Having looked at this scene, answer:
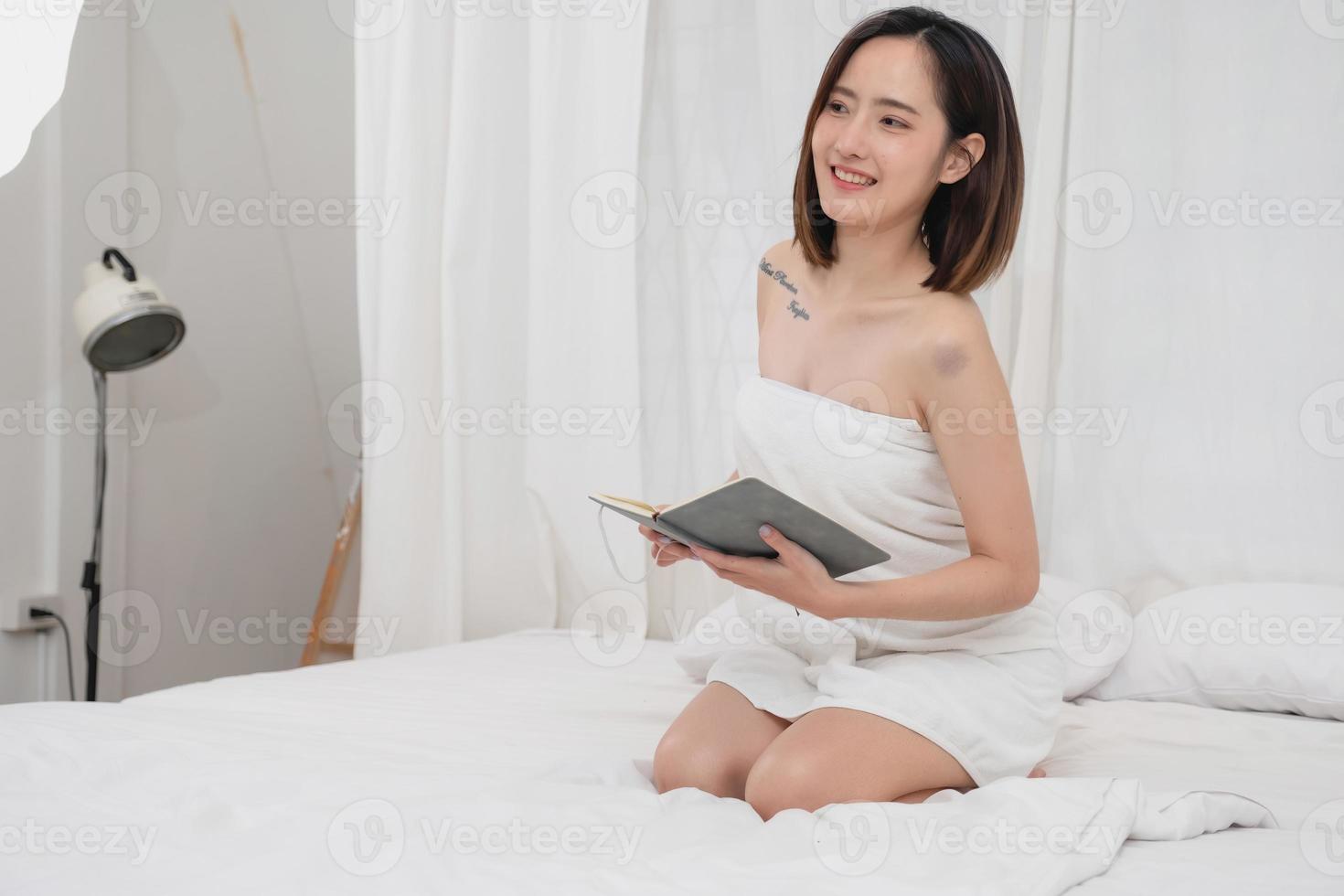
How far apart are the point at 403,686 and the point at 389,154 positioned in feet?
3.95

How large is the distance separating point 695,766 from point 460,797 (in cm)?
25

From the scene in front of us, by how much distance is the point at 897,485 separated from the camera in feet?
4.26

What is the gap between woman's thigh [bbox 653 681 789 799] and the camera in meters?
1.22

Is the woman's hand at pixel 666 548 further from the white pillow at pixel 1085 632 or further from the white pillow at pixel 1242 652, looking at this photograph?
the white pillow at pixel 1242 652

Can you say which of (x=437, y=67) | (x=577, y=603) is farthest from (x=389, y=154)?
(x=577, y=603)

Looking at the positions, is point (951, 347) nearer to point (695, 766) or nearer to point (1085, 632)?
point (695, 766)

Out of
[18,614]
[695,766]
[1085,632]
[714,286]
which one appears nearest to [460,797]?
[695,766]

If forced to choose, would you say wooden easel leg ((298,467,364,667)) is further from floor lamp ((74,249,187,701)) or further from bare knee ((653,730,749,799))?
bare knee ((653,730,749,799))

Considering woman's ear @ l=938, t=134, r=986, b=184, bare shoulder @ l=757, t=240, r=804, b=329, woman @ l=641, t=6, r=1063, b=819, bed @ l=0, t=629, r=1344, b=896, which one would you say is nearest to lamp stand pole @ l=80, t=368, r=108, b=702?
bed @ l=0, t=629, r=1344, b=896

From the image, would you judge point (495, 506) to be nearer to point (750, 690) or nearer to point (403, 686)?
point (403, 686)

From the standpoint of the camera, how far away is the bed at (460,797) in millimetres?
918

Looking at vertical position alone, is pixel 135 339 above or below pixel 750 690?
above

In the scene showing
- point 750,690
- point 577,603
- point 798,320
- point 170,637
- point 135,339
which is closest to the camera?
point 750,690

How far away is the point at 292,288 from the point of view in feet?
9.93
